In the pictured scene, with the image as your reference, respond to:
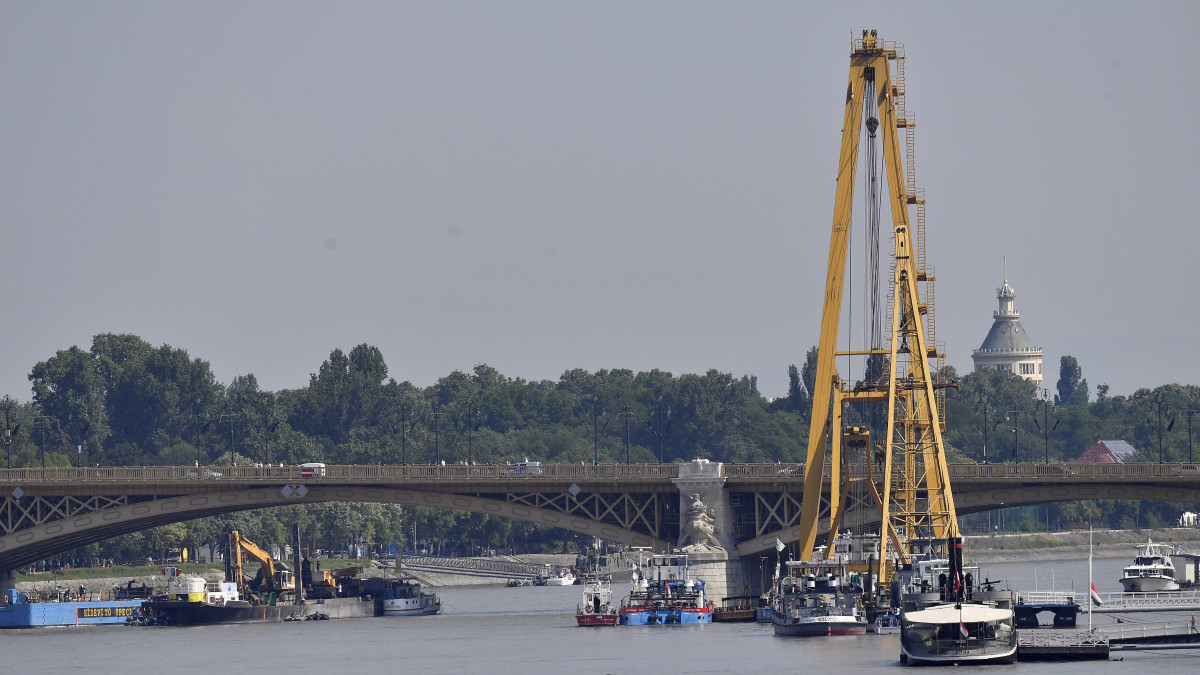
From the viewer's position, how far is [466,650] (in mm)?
105875

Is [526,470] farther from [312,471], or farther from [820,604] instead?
[820,604]

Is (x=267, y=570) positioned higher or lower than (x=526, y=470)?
lower

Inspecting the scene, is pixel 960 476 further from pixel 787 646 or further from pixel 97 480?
pixel 97 480

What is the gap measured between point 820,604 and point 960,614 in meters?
25.3

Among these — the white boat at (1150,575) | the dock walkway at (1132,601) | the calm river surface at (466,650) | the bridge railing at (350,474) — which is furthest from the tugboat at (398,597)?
the dock walkway at (1132,601)

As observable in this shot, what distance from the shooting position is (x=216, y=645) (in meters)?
115

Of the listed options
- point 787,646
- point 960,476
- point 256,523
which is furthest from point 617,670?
point 256,523

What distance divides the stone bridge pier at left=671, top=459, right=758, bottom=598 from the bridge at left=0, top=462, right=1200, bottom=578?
0.14 meters

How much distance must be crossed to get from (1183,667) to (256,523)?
125 m

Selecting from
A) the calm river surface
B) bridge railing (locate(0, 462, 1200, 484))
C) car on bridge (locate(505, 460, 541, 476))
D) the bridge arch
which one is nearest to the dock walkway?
the calm river surface

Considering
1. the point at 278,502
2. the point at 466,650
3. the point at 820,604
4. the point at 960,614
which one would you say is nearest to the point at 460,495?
the point at 278,502

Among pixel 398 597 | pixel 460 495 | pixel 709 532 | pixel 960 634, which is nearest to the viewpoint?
pixel 960 634

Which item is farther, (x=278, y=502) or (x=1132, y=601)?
(x=278, y=502)

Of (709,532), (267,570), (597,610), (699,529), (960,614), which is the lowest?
(597,610)
